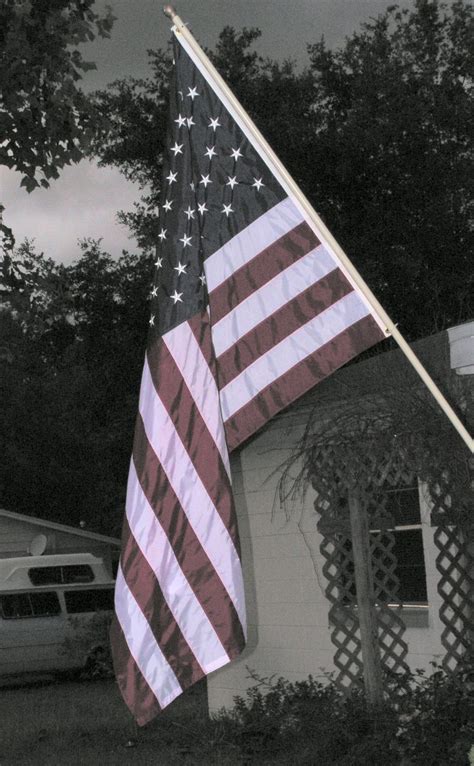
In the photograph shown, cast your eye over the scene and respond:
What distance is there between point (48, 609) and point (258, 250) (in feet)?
52.6

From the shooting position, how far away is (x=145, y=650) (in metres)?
5.20

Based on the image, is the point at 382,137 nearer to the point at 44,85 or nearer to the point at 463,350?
the point at 44,85

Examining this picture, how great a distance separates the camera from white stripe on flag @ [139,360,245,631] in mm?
5125

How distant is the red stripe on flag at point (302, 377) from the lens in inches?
193

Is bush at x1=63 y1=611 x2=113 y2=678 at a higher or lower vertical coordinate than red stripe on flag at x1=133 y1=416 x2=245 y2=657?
lower

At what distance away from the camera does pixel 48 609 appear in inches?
797

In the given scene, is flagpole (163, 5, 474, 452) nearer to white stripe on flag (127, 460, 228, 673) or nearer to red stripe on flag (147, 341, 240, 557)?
red stripe on flag (147, 341, 240, 557)

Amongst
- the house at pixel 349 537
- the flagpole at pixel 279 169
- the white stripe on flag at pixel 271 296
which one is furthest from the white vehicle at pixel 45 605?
the flagpole at pixel 279 169

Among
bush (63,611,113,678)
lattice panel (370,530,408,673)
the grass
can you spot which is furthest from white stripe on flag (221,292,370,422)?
bush (63,611,113,678)

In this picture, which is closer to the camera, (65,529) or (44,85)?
(44,85)

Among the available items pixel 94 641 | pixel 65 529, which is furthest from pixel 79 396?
pixel 94 641

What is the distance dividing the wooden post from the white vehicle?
34.1ft

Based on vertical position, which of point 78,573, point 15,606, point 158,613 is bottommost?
point 15,606

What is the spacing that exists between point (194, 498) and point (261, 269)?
106 centimetres
